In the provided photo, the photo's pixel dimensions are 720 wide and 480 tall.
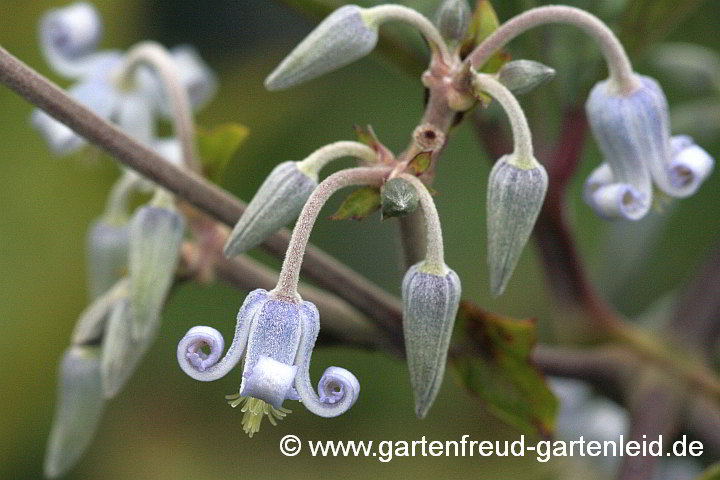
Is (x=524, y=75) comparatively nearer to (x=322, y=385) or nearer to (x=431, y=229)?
(x=431, y=229)

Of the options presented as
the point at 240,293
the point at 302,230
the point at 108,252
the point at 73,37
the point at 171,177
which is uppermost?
the point at 302,230

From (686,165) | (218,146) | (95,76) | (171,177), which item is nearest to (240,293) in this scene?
(95,76)

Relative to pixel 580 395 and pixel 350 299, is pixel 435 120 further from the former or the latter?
pixel 580 395

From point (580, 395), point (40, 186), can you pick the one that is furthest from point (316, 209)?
point (40, 186)

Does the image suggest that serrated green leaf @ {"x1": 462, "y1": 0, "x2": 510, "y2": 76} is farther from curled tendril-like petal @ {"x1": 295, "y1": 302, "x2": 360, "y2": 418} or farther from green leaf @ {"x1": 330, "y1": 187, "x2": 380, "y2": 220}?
curled tendril-like petal @ {"x1": 295, "y1": 302, "x2": 360, "y2": 418}

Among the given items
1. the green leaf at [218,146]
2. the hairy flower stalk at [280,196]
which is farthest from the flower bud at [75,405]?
the hairy flower stalk at [280,196]

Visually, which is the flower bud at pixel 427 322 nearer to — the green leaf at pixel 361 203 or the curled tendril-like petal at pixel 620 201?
the green leaf at pixel 361 203

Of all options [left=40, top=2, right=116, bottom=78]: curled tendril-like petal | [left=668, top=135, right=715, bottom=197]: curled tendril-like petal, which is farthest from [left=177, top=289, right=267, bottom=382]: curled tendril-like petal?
[left=40, top=2, right=116, bottom=78]: curled tendril-like petal
